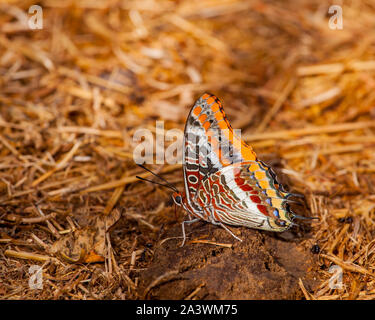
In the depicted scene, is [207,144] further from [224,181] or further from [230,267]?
[230,267]

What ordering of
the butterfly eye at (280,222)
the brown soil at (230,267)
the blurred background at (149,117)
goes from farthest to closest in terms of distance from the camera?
the blurred background at (149,117) < the butterfly eye at (280,222) < the brown soil at (230,267)

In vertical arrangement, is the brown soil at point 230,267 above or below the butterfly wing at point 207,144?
below

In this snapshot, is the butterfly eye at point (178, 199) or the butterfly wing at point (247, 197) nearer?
the butterfly wing at point (247, 197)

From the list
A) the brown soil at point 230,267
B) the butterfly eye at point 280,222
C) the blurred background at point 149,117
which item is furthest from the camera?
the blurred background at point 149,117

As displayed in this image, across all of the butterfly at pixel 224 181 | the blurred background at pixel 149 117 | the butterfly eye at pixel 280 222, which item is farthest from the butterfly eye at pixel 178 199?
the butterfly eye at pixel 280 222

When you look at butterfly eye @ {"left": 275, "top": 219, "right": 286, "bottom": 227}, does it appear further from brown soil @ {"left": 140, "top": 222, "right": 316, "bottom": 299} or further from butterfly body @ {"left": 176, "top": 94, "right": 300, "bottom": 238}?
brown soil @ {"left": 140, "top": 222, "right": 316, "bottom": 299}

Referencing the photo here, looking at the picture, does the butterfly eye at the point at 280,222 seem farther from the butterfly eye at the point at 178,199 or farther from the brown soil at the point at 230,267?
the butterfly eye at the point at 178,199

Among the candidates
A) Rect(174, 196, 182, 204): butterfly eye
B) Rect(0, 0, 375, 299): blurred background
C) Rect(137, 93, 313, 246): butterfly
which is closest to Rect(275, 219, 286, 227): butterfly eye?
Rect(137, 93, 313, 246): butterfly

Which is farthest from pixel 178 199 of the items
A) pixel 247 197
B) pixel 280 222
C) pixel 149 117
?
pixel 149 117
